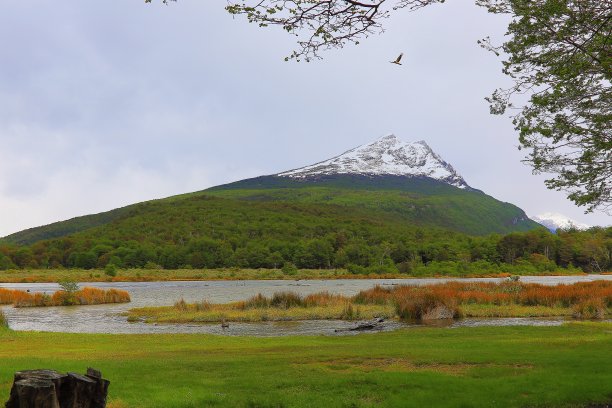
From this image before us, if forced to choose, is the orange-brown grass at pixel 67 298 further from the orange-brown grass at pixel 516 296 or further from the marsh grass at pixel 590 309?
the marsh grass at pixel 590 309

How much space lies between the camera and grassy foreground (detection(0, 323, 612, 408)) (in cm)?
1327

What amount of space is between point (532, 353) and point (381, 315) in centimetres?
2562

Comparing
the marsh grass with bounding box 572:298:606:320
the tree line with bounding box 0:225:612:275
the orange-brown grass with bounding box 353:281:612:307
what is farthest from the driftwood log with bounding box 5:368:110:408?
the tree line with bounding box 0:225:612:275

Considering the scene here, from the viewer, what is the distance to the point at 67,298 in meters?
63.8

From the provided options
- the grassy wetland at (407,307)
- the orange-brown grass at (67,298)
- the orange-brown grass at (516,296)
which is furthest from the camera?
the orange-brown grass at (67,298)

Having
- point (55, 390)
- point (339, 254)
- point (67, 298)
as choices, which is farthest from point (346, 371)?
point (339, 254)

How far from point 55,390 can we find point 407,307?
37.3 metres

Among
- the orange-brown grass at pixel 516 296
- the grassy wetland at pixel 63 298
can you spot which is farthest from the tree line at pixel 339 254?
the orange-brown grass at pixel 516 296

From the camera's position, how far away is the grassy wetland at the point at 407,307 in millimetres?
43188

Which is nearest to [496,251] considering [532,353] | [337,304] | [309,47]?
[337,304]

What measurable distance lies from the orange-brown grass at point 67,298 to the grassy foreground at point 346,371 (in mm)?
37460

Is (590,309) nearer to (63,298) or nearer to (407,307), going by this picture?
(407,307)

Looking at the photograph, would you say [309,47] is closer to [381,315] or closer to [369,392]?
[369,392]

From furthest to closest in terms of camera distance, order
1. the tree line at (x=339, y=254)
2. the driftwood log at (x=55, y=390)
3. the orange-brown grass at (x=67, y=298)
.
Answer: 1. the tree line at (x=339, y=254)
2. the orange-brown grass at (x=67, y=298)
3. the driftwood log at (x=55, y=390)
